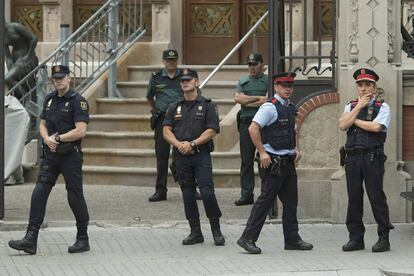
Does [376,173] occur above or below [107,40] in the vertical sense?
below

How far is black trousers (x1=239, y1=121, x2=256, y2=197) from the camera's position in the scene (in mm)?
14375

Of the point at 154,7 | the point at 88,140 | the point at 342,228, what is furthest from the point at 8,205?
the point at 154,7

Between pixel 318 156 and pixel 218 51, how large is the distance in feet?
24.3

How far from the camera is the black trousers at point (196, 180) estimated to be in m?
11.7

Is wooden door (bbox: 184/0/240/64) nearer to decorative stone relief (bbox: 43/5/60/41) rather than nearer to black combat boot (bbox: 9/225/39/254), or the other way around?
decorative stone relief (bbox: 43/5/60/41)

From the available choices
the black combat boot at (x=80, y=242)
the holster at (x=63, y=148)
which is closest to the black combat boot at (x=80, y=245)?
the black combat boot at (x=80, y=242)

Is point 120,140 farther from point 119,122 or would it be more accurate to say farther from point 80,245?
point 80,245

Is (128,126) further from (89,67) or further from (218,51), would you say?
(218,51)

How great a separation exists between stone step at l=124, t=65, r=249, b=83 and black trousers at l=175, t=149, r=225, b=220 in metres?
6.88

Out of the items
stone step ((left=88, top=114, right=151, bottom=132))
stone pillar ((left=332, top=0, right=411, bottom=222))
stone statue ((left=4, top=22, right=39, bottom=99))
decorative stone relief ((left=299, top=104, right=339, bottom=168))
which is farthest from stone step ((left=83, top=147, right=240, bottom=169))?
stone pillar ((left=332, top=0, right=411, bottom=222))

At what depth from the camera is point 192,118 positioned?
11.8 meters

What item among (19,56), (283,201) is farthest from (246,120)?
(19,56)

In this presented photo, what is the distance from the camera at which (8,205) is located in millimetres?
14383

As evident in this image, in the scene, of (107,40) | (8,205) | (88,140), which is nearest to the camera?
(8,205)
